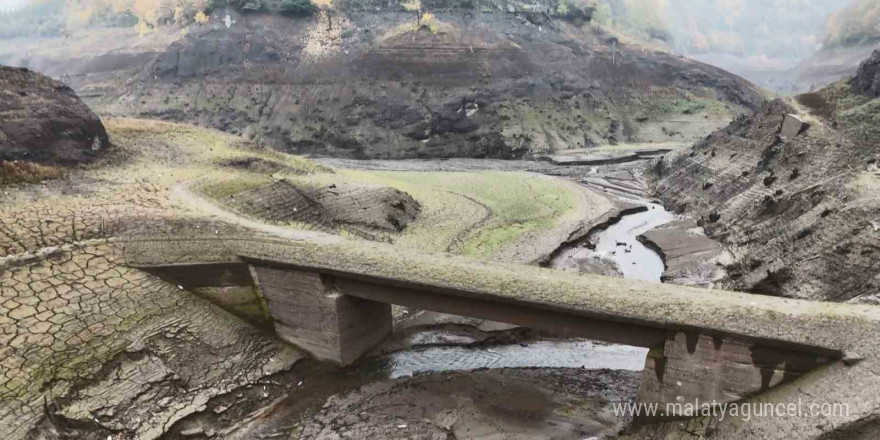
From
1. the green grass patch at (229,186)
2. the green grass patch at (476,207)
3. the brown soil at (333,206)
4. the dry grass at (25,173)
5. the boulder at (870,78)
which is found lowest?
the green grass patch at (476,207)

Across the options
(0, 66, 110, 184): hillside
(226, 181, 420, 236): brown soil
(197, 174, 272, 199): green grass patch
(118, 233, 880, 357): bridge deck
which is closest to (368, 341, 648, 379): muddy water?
(118, 233, 880, 357): bridge deck

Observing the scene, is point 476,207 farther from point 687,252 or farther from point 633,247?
point 687,252

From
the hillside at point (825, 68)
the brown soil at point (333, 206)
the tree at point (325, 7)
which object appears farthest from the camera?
the hillside at point (825, 68)

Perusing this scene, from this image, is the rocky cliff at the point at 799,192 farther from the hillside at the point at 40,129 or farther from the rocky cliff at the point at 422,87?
the hillside at the point at 40,129

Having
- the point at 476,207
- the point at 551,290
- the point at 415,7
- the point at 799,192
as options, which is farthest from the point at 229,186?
the point at 415,7

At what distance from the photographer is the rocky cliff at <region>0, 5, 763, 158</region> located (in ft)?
193

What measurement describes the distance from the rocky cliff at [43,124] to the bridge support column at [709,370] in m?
23.1

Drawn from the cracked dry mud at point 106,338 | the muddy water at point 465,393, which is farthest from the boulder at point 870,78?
the cracked dry mud at point 106,338

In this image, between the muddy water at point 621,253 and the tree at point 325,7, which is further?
the tree at point 325,7

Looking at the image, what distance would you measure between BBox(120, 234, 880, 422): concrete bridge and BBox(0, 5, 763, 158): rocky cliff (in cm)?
4218

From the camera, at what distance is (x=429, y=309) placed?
46.8 ft

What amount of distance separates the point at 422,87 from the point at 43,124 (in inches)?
1760

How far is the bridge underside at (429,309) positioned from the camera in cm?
1054

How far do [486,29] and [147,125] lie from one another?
5239cm
